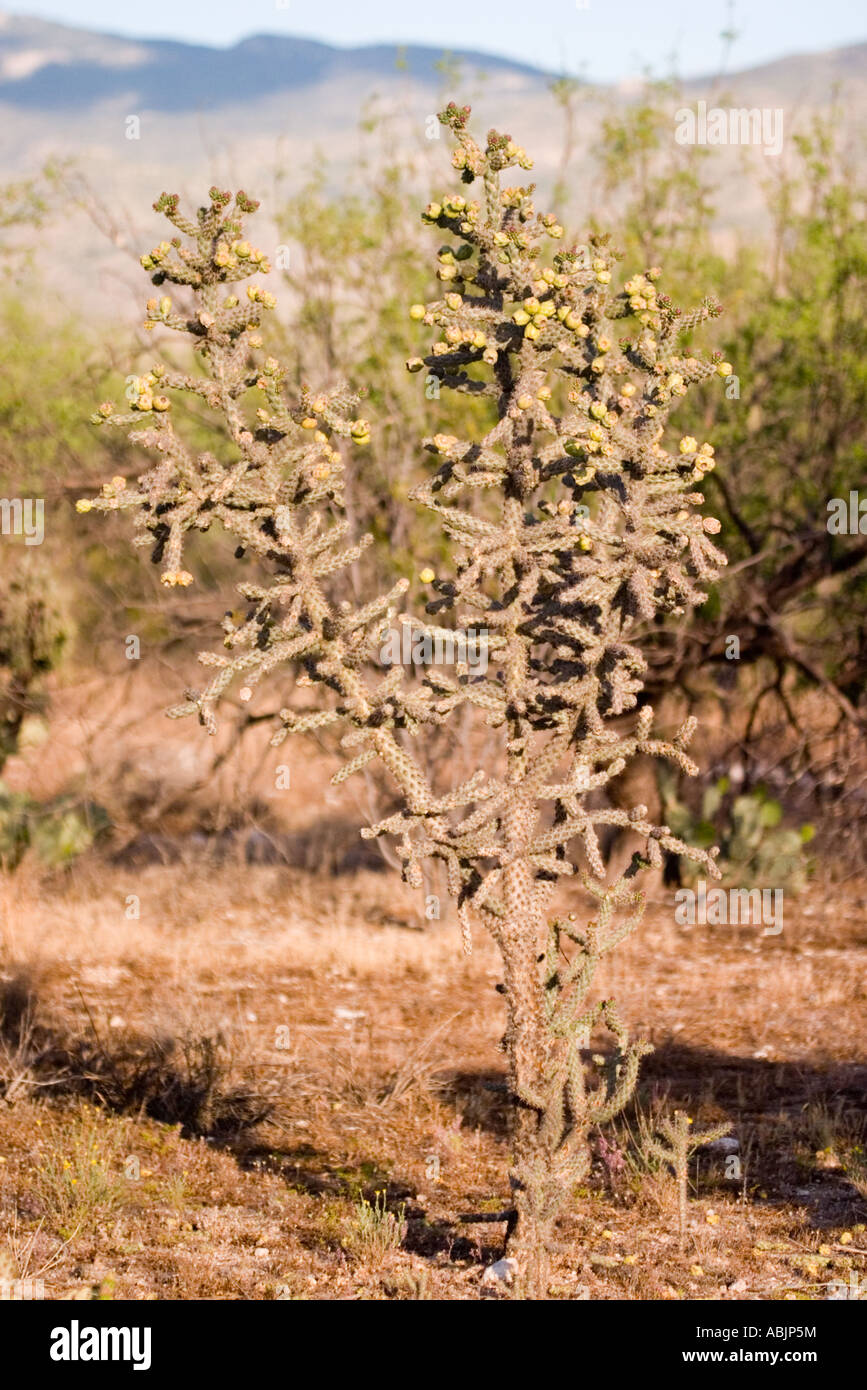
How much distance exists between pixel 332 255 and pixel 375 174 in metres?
0.89

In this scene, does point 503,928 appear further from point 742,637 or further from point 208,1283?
point 742,637

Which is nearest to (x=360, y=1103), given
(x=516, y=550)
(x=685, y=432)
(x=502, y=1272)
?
(x=502, y=1272)

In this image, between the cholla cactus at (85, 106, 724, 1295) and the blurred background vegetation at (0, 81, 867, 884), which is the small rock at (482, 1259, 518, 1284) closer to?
the cholla cactus at (85, 106, 724, 1295)

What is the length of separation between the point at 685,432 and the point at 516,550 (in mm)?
6828

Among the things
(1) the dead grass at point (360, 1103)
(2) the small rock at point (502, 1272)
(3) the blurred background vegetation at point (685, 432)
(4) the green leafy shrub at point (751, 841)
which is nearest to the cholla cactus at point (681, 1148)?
(1) the dead grass at point (360, 1103)

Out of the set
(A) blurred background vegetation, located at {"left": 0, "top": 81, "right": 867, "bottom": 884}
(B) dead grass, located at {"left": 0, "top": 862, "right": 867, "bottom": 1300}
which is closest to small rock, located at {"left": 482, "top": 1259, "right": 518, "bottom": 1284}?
(B) dead grass, located at {"left": 0, "top": 862, "right": 867, "bottom": 1300}

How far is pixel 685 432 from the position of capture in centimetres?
1159

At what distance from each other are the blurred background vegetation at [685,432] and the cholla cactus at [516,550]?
221 inches

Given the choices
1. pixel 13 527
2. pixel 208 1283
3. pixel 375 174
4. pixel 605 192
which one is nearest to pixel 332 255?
pixel 375 174

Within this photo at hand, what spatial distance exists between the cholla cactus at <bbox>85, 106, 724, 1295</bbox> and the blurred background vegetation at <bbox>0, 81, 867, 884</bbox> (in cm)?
562

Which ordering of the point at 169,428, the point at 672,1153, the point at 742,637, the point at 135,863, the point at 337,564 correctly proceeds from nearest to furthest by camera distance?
1. the point at 169,428
2. the point at 337,564
3. the point at 672,1153
4. the point at 742,637
5. the point at 135,863

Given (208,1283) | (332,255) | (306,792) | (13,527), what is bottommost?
(306,792)

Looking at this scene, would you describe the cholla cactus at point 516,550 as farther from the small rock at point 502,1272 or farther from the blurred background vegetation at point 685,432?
the blurred background vegetation at point 685,432

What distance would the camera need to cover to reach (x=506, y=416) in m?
5.12
